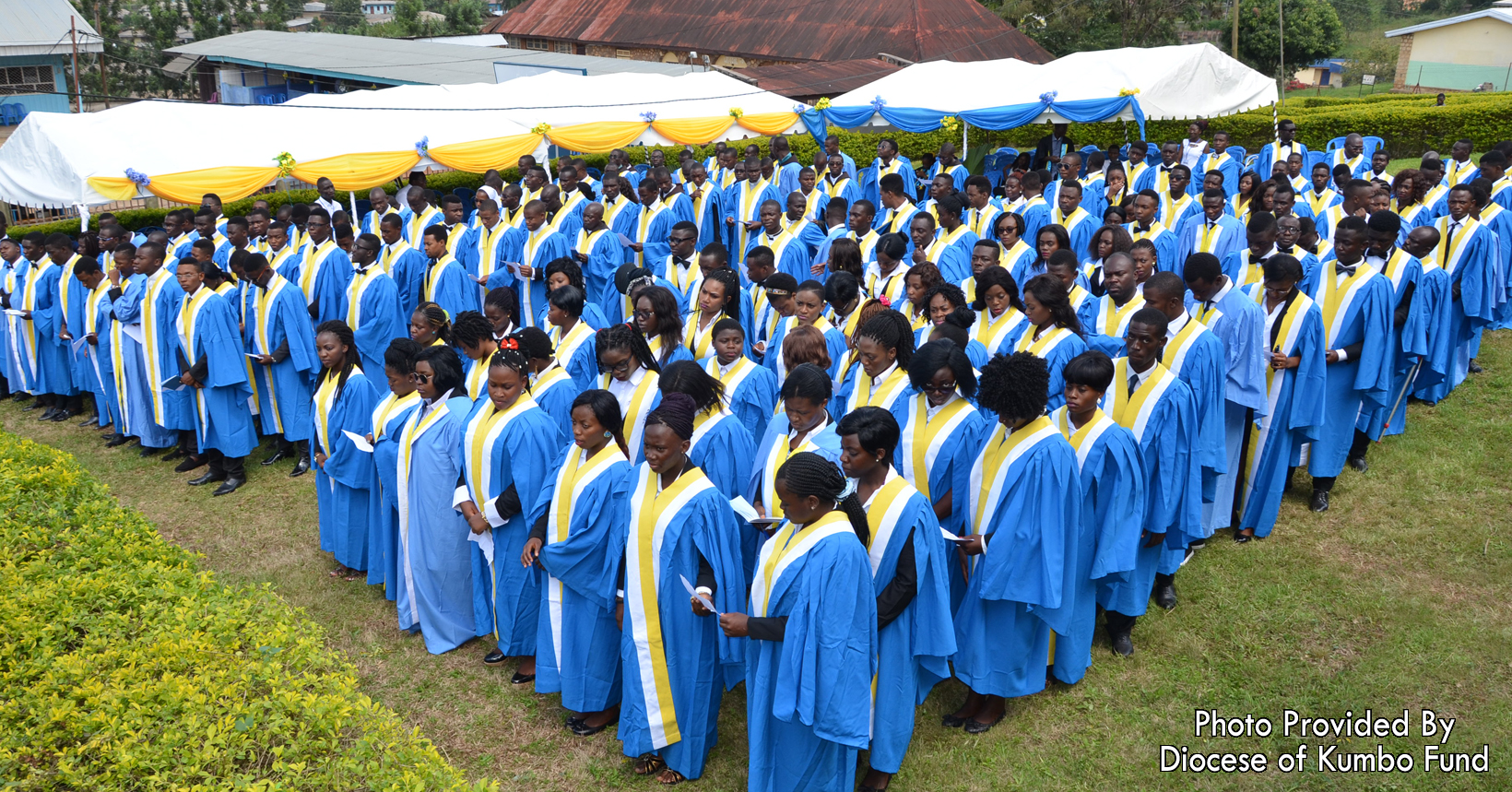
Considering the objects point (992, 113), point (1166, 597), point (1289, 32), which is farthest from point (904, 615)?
point (1289, 32)

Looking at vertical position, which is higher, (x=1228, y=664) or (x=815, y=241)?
(x=815, y=241)

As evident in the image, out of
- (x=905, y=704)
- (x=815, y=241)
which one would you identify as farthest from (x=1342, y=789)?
Answer: (x=815, y=241)

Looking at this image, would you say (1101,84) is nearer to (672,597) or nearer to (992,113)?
(992,113)

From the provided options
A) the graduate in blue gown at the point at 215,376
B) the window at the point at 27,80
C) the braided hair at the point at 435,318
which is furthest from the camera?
the window at the point at 27,80

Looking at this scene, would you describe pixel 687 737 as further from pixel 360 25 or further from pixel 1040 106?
pixel 360 25

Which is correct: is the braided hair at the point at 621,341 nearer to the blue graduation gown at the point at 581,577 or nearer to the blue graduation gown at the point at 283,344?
the blue graduation gown at the point at 581,577

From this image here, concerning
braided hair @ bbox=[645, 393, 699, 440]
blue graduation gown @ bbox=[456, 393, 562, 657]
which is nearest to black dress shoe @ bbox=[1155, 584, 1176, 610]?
braided hair @ bbox=[645, 393, 699, 440]

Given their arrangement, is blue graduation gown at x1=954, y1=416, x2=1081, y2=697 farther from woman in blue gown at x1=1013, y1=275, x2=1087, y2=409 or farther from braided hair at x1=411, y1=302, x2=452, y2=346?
braided hair at x1=411, y1=302, x2=452, y2=346

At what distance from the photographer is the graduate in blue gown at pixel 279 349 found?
8555 millimetres

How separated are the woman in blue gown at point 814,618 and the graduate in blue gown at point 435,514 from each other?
229 centimetres

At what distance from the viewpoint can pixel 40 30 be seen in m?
35.9

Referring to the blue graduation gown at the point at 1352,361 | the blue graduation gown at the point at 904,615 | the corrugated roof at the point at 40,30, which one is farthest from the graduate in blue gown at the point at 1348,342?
the corrugated roof at the point at 40,30

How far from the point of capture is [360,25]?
232ft

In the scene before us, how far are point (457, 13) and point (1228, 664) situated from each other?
2657 inches
